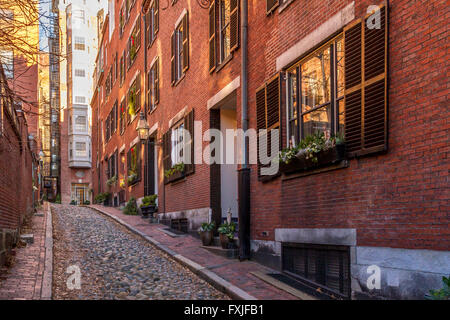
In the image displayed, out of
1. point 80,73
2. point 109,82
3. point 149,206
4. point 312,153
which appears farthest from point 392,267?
point 80,73

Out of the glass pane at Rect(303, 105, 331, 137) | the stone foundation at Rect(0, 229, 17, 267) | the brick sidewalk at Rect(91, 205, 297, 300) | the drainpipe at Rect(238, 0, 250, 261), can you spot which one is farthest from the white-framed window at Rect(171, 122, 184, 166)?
the glass pane at Rect(303, 105, 331, 137)

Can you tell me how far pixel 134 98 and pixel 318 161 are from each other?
16809mm

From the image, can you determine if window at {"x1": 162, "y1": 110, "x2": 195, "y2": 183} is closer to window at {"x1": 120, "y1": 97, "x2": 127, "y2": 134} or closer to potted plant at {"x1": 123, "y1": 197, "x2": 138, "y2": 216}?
potted plant at {"x1": 123, "y1": 197, "x2": 138, "y2": 216}

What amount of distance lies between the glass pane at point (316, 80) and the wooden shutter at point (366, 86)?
823 mm

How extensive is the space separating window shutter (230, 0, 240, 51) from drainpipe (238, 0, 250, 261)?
0.41 m

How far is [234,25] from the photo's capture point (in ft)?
34.8

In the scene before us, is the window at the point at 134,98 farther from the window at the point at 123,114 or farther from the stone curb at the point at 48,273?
the stone curb at the point at 48,273

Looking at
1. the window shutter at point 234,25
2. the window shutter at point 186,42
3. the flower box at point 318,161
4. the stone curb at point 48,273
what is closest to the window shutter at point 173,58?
the window shutter at point 186,42

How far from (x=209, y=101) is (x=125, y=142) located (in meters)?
13.3

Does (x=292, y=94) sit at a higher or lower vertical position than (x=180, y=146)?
higher

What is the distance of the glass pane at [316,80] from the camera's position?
24.0ft

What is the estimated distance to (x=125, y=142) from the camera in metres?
24.6

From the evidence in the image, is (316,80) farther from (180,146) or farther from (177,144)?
(177,144)

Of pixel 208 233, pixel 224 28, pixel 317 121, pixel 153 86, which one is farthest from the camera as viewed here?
pixel 153 86
